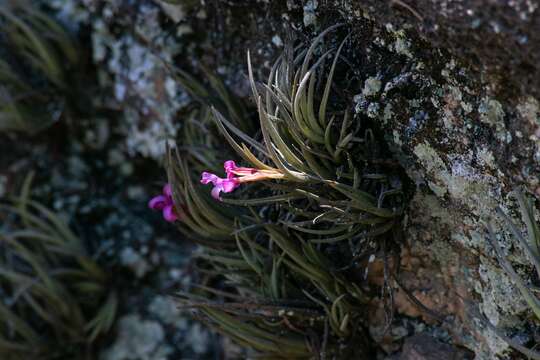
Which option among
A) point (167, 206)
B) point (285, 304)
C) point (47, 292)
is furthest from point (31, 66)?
point (285, 304)

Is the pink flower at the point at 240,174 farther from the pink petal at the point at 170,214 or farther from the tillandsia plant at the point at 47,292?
the tillandsia plant at the point at 47,292

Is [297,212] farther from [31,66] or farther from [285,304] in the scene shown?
[31,66]

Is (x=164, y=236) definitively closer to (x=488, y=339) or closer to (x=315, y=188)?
(x=315, y=188)

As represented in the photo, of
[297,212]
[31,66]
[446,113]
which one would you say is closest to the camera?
[446,113]

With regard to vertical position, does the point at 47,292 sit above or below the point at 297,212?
below

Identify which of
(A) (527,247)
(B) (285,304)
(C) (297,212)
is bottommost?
(B) (285,304)

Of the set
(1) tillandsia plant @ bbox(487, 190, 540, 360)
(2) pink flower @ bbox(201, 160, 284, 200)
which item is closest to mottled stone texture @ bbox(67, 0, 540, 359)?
(1) tillandsia plant @ bbox(487, 190, 540, 360)
